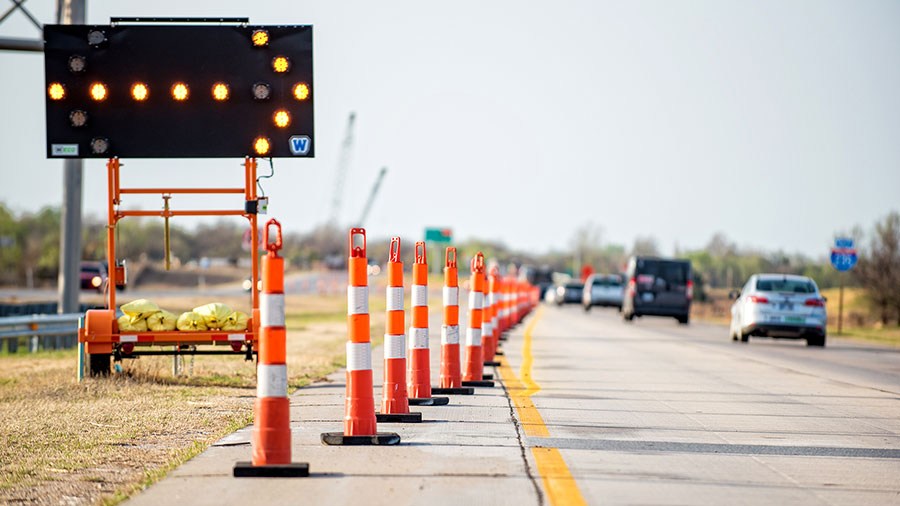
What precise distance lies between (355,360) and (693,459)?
243 centimetres

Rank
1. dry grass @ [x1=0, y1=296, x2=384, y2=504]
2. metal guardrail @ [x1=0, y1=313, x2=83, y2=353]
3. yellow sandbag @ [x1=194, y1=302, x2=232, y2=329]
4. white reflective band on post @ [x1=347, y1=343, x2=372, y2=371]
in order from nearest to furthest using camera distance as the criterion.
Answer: dry grass @ [x1=0, y1=296, x2=384, y2=504] < white reflective band on post @ [x1=347, y1=343, x2=372, y2=371] < yellow sandbag @ [x1=194, y1=302, x2=232, y2=329] < metal guardrail @ [x1=0, y1=313, x2=83, y2=353]

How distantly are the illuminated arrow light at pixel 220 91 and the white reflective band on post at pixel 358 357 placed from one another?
547 cm

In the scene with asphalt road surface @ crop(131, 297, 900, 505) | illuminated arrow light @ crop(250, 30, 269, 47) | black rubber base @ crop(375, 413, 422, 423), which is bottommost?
asphalt road surface @ crop(131, 297, 900, 505)

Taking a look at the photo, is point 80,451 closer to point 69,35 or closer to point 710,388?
point 69,35

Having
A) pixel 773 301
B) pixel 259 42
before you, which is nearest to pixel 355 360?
pixel 259 42

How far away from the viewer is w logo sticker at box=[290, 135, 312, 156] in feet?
40.7

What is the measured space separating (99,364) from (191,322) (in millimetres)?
1244

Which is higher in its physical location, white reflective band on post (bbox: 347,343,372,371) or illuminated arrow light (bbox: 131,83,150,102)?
illuminated arrow light (bbox: 131,83,150,102)

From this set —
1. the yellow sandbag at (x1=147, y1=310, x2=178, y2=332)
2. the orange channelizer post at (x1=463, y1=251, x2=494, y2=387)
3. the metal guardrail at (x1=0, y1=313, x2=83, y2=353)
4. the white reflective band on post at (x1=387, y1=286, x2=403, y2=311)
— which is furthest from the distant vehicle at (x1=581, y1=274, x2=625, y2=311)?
the white reflective band on post at (x1=387, y1=286, x2=403, y2=311)

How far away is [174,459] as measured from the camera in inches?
289

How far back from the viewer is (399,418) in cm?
908

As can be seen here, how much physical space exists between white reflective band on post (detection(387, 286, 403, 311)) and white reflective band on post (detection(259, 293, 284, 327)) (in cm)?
252

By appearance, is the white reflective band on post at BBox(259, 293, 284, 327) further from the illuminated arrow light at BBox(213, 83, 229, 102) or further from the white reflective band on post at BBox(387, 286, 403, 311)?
the illuminated arrow light at BBox(213, 83, 229, 102)

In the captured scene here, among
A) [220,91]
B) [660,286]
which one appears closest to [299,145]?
[220,91]
